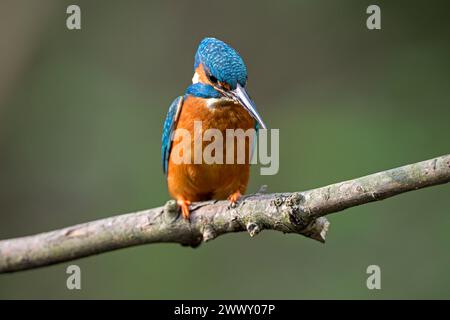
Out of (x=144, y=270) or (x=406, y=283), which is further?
(x=144, y=270)

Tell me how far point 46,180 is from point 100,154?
0.53 m

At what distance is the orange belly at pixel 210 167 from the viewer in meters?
3.35

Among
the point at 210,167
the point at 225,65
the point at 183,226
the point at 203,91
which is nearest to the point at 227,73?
the point at 225,65

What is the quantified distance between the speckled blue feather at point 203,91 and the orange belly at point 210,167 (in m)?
0.03

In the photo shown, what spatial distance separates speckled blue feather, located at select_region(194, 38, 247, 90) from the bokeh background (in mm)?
1988

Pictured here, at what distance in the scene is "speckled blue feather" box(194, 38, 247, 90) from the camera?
313 cm

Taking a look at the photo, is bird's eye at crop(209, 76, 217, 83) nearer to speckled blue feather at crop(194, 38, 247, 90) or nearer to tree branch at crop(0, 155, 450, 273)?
speckled blue feather at crop(194, 38, 247, 90)

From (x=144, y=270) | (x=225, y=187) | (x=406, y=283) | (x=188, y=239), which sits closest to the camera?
(x=188, y=239)

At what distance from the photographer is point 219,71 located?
315cm

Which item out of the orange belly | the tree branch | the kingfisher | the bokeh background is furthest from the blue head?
the bokeh background

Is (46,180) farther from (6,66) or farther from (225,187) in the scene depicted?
(225,187)

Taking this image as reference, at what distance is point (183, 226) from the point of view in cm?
304

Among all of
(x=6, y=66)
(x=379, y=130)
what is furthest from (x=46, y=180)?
(x=379, y=130)

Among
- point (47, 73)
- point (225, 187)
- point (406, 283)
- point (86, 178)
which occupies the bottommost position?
point (406, 283)
